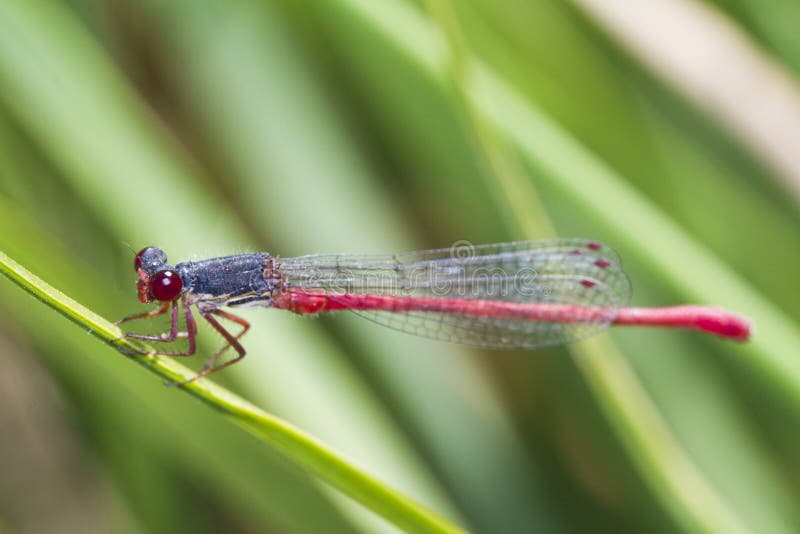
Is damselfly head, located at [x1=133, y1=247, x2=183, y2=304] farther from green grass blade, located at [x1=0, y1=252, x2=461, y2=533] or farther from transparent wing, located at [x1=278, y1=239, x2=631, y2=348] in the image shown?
green grass blade, located at [x1=0, y1=252, x2=461, y2=533]

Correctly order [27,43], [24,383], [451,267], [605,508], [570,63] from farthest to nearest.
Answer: [570,63], [605,508], [24,383], [451,267], [27,43]

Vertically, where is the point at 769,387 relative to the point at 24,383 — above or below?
below

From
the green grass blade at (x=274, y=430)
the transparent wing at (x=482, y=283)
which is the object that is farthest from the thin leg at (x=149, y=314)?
the green grass blade at (x=274, y=430)

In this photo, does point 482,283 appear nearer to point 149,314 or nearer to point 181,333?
point 181,333

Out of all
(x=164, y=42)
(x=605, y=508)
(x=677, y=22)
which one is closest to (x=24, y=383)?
(x=164, y=42)

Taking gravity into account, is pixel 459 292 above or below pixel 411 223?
below

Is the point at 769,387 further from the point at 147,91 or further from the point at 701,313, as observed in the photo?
the point at 147,91

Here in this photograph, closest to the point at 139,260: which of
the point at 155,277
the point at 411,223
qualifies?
the point at 155,277
